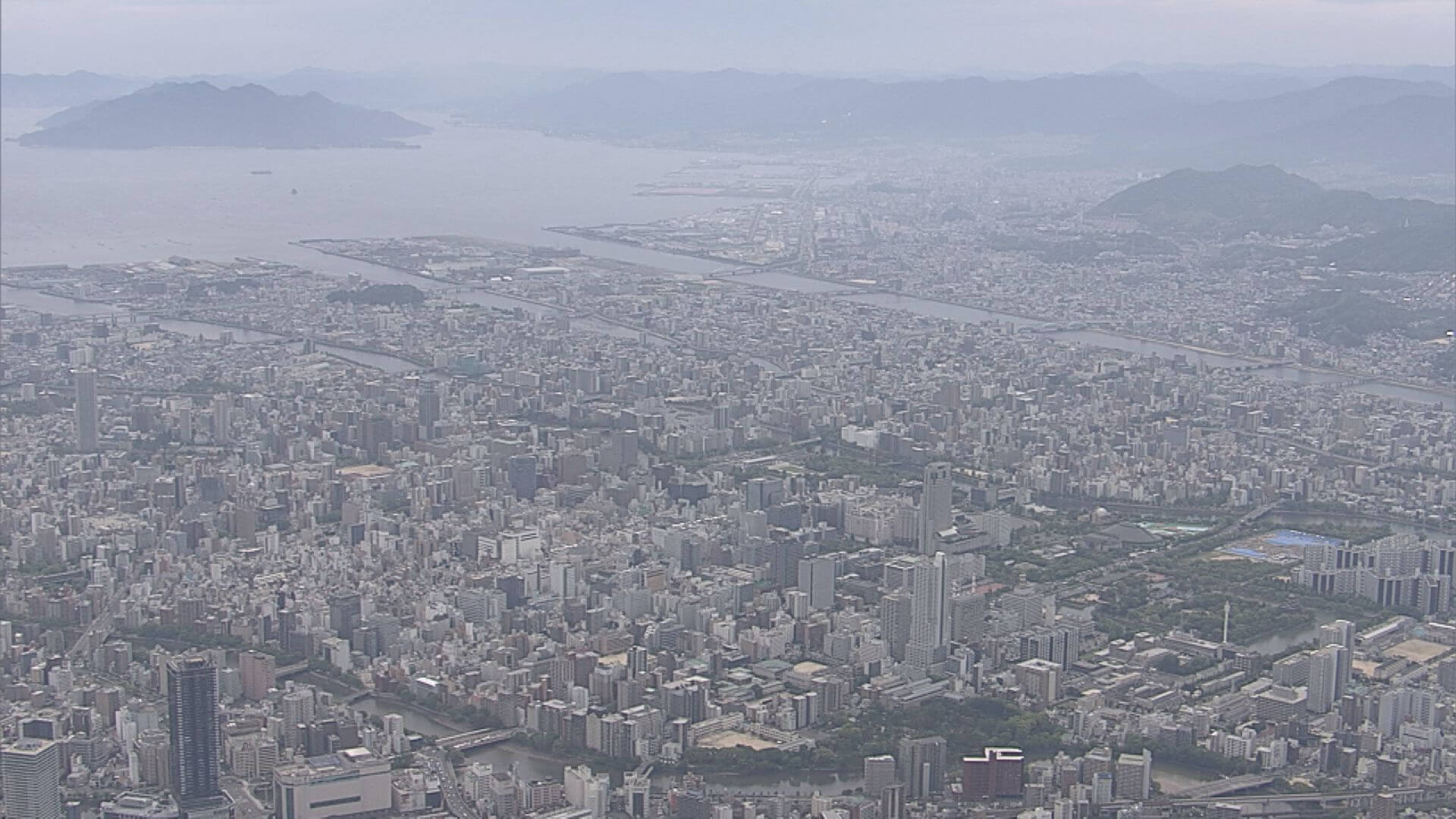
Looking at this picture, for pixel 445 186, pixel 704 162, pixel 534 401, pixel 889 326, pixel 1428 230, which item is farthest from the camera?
pixel 704 162

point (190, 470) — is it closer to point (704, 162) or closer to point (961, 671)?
point (961, 671)

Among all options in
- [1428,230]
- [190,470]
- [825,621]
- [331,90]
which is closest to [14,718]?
[825,621]

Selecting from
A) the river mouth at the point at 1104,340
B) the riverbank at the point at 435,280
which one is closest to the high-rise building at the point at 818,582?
the river mouth at the point at 1104,340

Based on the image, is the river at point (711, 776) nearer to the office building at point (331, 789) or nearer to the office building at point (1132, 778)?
the office building at point (331, 789)

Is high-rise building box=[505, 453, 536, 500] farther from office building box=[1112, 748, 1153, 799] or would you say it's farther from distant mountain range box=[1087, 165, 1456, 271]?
distant mountain range box=[1087, 165, 1456, 271]

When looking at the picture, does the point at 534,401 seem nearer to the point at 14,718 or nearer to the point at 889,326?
the point at 889,326

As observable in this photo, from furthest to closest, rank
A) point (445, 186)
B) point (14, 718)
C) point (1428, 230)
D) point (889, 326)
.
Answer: point (445, 186) → point (1428, 230) → point (889, 326) → point (14, 718)

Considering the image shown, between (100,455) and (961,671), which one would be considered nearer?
(961,671)
